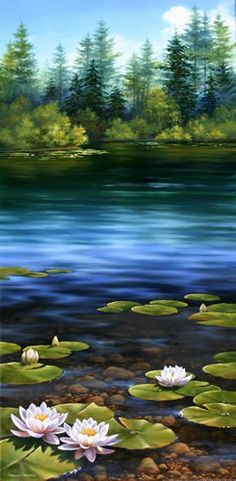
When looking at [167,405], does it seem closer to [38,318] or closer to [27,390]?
[27,390]

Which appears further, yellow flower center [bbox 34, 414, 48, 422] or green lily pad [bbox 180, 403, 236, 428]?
green lily pad [bbox 180, 403, 236, 428]

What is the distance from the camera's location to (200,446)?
1585mm

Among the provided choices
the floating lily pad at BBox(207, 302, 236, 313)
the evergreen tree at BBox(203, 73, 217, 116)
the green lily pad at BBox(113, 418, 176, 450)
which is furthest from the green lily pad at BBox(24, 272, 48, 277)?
the evergreen tree at BBox(203, 73, 217, 116)

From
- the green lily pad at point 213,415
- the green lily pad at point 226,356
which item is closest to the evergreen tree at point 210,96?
the green lily pad at point 226,356

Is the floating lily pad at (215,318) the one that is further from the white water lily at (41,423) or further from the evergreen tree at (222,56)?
the evergreen tree at (222,56)

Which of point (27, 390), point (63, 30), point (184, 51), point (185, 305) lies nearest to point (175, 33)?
point (184, 51)

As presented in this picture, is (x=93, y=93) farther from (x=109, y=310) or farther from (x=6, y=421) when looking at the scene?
(x=6, y=421)

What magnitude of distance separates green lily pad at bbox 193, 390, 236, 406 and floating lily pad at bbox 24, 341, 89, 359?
0.55 metres

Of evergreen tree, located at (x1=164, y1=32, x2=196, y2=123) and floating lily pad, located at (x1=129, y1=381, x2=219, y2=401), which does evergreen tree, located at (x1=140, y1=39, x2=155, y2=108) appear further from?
floating lily pad, located at (x1=129, y1=381, x2=219, y2=401)

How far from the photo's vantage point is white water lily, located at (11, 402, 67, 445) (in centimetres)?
152

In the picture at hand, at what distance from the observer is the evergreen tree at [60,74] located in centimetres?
609

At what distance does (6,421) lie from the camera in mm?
1651

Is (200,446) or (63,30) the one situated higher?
(63,30)

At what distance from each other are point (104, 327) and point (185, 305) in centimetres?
44
